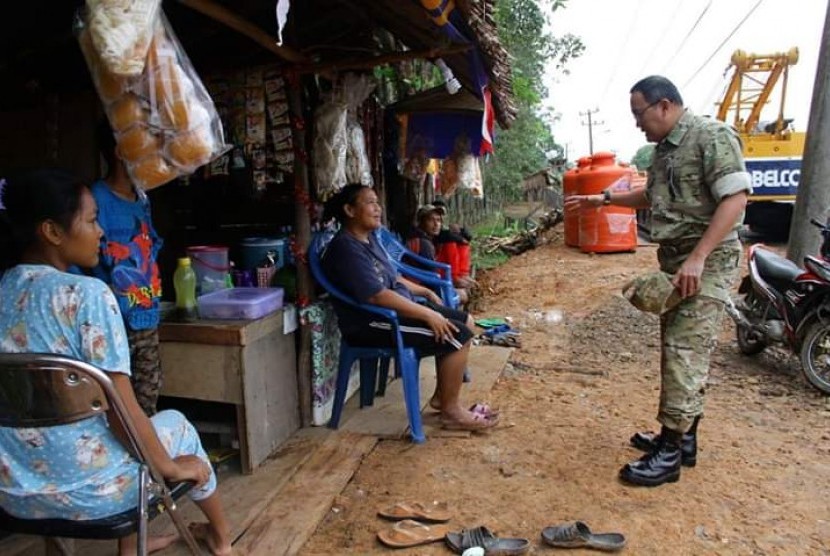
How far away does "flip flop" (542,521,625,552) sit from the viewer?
2.33m

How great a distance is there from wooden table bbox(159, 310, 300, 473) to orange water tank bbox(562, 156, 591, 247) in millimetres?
8328

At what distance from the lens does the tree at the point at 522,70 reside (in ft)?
30.6

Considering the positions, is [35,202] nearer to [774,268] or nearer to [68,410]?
[68,410]

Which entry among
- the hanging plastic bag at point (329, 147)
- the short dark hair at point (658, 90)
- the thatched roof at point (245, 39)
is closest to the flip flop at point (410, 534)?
the hanging plastic bag at point (329, 147)

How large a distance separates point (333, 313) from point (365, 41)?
1.70 metres

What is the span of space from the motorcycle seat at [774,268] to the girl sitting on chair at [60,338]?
4.42 metres

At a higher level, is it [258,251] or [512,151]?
[512,151]

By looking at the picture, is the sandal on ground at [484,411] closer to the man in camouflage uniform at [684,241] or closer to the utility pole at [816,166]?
the man in camouflage uniform at [684,241]

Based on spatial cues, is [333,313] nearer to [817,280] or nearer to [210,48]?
[210,48]

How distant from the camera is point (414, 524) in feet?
8.17

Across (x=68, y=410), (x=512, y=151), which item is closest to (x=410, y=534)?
(x=68, y=410)

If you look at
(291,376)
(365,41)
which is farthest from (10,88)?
(291,376)

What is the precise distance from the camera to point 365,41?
151 inches

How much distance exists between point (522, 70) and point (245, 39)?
987cm
